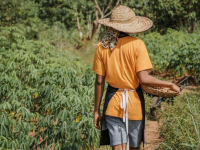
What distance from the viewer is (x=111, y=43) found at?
191 centimetres

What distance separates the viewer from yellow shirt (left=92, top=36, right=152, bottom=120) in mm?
1858

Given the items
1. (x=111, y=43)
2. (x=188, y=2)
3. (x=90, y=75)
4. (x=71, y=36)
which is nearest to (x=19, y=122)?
(x=90, y=75)

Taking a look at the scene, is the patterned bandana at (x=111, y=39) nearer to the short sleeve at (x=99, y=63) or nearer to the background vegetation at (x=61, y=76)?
the short sleeve at (x=99, y=63)

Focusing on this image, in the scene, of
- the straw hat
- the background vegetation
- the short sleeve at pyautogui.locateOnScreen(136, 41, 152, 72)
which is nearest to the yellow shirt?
the short sleeve at pyautogui.locateOnScreen(136, 41, 152, 72)

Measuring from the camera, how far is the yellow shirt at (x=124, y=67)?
1858mm

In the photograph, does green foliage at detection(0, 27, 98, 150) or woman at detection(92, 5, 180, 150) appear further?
green foliage at detection(0, 27, 98, 150)

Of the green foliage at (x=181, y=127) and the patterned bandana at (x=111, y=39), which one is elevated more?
the patterned bandana at (x=111, y=39)

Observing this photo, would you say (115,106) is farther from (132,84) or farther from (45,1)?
(45,1)

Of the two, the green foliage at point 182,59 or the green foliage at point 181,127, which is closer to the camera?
the green foliage at point 181,127

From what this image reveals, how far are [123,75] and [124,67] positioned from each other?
5 centimetres

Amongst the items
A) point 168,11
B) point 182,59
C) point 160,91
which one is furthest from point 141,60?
point 168,11

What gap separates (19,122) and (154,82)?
1.61 metres

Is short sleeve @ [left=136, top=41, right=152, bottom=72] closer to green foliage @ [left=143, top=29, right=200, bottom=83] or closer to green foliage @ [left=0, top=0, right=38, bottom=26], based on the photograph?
green foliage @ [left=143, top=29, right=200, bottom=83]

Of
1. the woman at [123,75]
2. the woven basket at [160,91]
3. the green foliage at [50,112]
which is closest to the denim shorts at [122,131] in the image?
the woman at [123,75]
